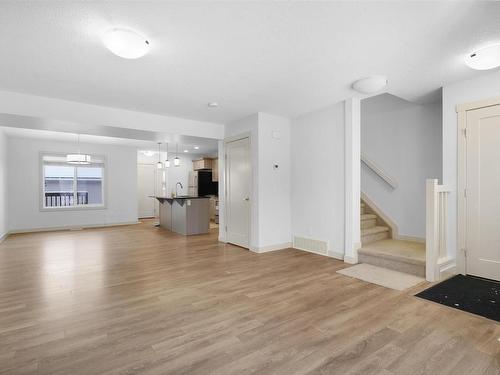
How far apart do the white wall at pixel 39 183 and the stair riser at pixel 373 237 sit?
24.0 feet

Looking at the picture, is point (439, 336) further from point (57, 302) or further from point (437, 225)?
point (57, 302)

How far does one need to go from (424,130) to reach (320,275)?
3.13m

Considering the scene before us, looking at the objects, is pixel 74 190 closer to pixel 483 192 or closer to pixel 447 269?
pixel 447 269

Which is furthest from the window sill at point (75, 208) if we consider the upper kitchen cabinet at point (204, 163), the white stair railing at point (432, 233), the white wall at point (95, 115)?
the white stair railing at point (432, 233)

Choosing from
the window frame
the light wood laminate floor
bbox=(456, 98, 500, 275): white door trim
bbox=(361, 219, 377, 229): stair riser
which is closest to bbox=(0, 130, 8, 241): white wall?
the window frame

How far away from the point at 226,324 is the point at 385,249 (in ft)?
9.64

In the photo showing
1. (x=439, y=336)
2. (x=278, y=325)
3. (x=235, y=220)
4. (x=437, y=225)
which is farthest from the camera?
(x=235, y=220)

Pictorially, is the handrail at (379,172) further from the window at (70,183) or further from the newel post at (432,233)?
the window at (70,183)

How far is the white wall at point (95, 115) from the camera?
3693mm

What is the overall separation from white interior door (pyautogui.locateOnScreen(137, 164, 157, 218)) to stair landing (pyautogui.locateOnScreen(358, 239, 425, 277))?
28.4ft

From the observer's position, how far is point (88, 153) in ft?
26.6

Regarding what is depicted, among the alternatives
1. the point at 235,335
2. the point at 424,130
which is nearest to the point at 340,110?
the point at 424,130

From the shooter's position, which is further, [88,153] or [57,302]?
[88,153]

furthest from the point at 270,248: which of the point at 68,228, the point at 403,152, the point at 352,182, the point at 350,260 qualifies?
the point at 68,228
